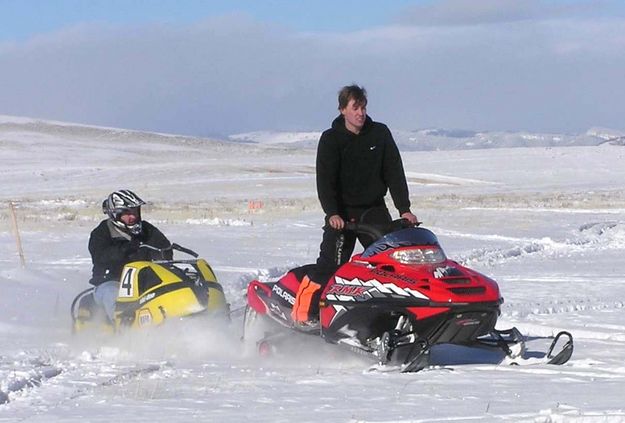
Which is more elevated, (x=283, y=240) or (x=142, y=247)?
(x=142, y=247)

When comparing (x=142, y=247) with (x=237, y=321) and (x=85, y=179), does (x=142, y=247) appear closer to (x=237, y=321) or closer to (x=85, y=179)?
(x=237, y=321)

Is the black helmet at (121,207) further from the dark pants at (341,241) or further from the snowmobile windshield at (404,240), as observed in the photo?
the snowmobile windshield at (404,240)

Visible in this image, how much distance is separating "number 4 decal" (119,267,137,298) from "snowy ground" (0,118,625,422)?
38 cm

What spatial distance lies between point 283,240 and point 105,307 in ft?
37.7

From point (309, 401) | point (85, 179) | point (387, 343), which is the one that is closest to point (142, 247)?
point (387, 343)

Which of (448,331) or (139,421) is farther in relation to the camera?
(448,331)

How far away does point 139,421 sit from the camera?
5926 mm

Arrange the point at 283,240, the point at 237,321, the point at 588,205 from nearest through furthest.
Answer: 1. the point at 237,321
2. the point at 283,240
3. the point at 588,205

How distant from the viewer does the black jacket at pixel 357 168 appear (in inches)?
339

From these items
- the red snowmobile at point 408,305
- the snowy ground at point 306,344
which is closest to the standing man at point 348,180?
the red snowmobile at point 408,305


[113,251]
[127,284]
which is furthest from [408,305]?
[113,251]

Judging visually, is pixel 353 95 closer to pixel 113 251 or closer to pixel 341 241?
pixel 341 241

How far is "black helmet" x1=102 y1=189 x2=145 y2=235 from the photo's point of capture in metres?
10.2

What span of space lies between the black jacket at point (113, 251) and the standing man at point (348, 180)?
2.08 metres
